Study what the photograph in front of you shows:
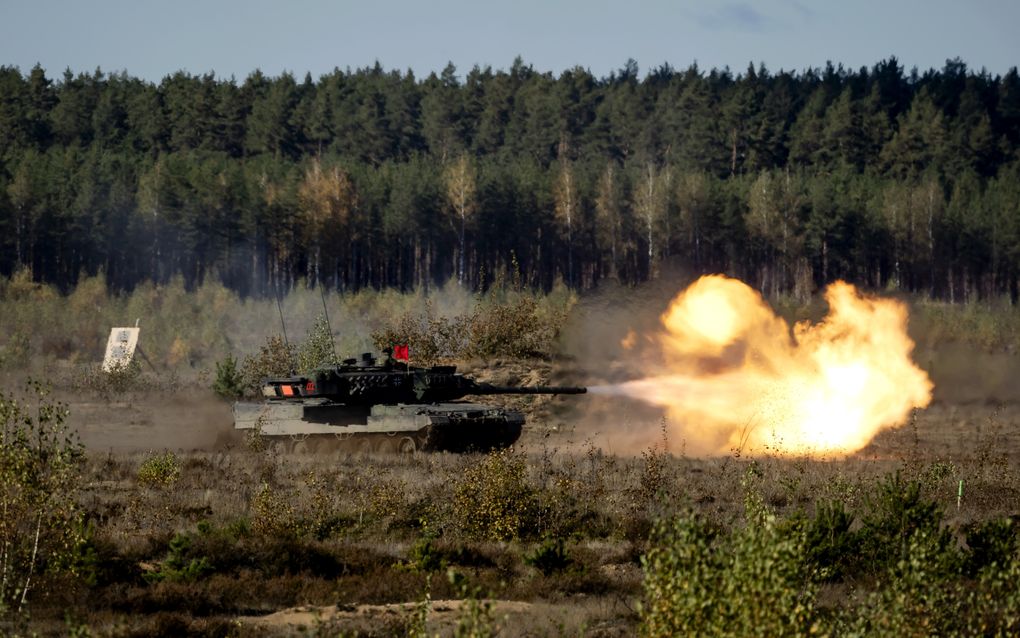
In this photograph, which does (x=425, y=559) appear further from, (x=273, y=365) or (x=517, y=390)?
(x=273, y=365)

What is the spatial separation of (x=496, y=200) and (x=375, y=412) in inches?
2717

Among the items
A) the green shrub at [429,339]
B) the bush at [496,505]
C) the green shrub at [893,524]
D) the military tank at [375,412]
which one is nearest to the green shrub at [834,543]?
the green shrub at [893,524]

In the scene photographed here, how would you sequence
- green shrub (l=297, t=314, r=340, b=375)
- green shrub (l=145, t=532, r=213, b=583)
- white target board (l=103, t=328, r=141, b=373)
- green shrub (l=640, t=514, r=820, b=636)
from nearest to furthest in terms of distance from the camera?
green shrub (l=640, t=514, r=820, b=636)
green shrub (l=145, t=532, r=213, b=583)
green shrub (l=297, t=314, r=340, b=375)
white target board (l=103, t=328, r=141, b=373)

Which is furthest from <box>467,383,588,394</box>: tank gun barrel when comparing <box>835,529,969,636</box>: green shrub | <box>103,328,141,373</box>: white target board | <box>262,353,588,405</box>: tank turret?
<box>103,328,141,373</box>: white target board

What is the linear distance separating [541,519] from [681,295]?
1567 cm

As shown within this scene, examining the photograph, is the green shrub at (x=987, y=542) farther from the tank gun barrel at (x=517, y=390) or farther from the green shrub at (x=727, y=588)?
the tank gun barrel at (x=517, y=390)

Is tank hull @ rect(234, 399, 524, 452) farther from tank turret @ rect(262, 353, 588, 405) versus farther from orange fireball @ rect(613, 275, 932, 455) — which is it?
orange fireball @ rect(613, 275, 932, 455)

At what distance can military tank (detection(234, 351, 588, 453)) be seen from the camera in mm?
33750

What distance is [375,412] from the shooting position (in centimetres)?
3456

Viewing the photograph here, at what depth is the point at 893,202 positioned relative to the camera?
101 m

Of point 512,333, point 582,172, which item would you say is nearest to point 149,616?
point 512,333

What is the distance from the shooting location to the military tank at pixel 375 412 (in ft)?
111

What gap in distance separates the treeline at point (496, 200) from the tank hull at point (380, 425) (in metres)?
53.0

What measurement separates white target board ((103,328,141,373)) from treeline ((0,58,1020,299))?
109 feet
